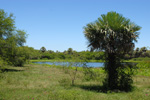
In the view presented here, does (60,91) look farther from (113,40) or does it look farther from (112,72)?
(113,40)

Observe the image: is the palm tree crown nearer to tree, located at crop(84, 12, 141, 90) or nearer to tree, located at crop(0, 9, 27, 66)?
tree, located at crop(84, 12, 141, 90)

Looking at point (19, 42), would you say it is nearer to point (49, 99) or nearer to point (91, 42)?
point (91, 42)

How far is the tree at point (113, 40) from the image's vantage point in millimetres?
10344

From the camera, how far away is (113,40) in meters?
10.6

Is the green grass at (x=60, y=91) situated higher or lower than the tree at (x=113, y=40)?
lower

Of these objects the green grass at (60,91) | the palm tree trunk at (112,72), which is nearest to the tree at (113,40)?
the palm tree trunk at (112,72)

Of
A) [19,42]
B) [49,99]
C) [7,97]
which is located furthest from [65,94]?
[19,42]

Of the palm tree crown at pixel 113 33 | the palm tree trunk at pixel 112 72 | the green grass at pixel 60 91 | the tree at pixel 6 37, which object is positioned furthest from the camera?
the tree at pixel 6 37

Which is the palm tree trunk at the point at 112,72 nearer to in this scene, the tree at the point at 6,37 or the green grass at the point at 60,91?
the green grass at the point at 60,91

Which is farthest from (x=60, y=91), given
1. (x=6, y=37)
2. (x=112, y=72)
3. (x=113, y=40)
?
(x=6, y=37)

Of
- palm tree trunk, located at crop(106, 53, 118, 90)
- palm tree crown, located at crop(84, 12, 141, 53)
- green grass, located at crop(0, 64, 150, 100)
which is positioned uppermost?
palm tree crown, located at crop(84, 12, 141, 53)

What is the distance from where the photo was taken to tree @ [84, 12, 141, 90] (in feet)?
33.9

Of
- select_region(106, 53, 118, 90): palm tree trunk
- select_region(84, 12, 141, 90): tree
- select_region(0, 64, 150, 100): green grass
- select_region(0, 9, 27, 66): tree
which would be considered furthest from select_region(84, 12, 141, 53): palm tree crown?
select_region(0, 9, 27, 66): tree

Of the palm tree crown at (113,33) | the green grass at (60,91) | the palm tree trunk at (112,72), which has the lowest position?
the green grass at (60,91)
